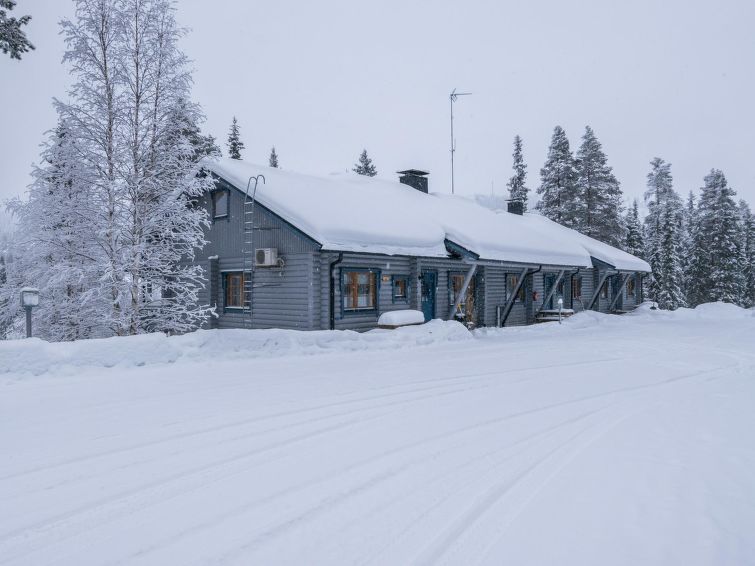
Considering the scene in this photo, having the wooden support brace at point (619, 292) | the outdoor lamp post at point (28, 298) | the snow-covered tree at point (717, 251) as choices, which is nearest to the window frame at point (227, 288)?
the outdoor lamp post at point (28, 298)

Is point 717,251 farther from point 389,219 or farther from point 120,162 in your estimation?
point 120,162

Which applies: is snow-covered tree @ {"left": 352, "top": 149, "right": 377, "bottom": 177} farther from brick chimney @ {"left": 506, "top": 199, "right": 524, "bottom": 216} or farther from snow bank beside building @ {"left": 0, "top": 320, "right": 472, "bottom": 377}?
snow bank beside building @ {"left": 0, "top": 320, "right": 472, "bottom": 377}

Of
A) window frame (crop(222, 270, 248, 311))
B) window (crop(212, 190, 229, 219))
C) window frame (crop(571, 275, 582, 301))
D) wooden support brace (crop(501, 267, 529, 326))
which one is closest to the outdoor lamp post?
window frame (crop(222, 270, 248, 311))

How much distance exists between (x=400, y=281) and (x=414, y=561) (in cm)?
1466

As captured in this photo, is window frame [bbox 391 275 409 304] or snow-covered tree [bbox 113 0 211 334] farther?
window frame [bbox 391 275 409 304]

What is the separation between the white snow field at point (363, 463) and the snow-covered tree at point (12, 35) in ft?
19.4

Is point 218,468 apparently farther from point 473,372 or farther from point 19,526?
point 473,372

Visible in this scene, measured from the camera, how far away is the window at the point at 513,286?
22531 millimetres

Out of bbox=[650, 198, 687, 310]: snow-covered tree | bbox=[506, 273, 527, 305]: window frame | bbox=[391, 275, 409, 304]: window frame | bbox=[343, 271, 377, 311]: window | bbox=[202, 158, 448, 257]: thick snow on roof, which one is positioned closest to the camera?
bbox=[202, 158, 448, 257]: thick snow on roof

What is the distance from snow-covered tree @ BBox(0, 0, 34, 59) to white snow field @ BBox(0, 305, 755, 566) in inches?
232

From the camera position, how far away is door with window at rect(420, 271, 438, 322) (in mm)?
18656

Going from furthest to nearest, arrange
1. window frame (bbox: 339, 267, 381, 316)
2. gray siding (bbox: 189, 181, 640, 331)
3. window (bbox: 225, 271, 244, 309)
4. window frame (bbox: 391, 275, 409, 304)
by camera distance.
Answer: window (bbox: 225, 271, 244, 309) < window frame (bbox: 391, 275, 409, 304) < window frame (bbox: 339, 267, 381, 316) < gray siding (bbox: 189, 181, 640, 331)

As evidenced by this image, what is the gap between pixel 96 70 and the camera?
521 inches

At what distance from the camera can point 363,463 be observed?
4695 millimetres
